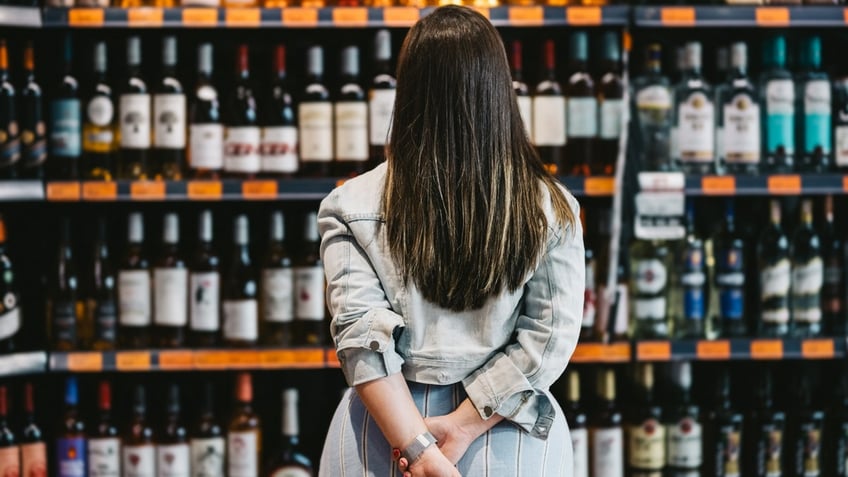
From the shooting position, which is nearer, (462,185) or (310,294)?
(462,185)

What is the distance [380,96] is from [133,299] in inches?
30.4

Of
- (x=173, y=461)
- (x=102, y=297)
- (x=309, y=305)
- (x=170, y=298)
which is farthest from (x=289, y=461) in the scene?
(x=102, y=297)

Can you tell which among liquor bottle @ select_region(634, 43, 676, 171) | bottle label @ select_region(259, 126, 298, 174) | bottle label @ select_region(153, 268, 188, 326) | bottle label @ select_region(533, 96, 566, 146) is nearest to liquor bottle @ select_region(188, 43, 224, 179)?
bottle label @ select_region(259, 126, 298, 174)

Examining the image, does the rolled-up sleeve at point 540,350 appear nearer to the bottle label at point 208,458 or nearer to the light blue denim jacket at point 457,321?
the light blue denim jacket at point 457,321

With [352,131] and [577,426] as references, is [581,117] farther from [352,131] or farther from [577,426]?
[577,426]

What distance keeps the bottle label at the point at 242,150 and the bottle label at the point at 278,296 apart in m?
0.26

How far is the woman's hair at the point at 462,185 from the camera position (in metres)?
1.17

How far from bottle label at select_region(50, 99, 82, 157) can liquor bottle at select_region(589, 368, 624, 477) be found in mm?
1417

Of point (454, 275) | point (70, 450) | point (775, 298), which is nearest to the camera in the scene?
point (454, 275)

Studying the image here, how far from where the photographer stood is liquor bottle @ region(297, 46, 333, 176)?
2.35m

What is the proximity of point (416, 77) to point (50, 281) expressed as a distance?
1.63m

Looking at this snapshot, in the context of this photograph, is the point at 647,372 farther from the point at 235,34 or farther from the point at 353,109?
the point at 235,34

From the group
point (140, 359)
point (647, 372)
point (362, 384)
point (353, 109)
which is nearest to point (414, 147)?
point (362, 384)

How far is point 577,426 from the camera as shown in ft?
7.91
